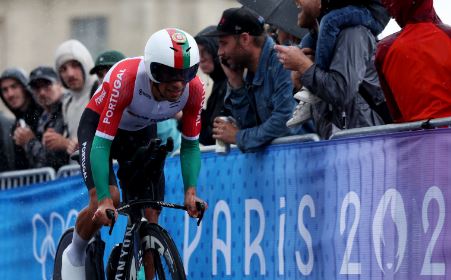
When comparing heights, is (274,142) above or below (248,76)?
below

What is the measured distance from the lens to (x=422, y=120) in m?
7.68

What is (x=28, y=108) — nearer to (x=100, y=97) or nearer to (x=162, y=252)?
(x=100, y=97)

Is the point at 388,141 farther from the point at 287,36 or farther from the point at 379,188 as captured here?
the point at 287,36

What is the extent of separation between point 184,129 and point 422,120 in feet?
6.80

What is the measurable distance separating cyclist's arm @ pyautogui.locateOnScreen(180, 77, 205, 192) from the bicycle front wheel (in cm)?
59

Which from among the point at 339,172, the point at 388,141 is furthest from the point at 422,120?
the point at 339,172

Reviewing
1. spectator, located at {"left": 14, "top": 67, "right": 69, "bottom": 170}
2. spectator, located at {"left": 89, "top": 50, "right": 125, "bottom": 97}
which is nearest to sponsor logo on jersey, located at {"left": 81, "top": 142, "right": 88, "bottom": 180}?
spectator, located at {"left": 89, "top": 50, "right": 125, "bottom": 97}

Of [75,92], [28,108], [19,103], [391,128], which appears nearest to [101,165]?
[391,128]

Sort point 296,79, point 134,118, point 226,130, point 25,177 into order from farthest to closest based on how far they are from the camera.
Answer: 1. point 25,177
2. point 226,130
3. point 296,79
4. point 134,118

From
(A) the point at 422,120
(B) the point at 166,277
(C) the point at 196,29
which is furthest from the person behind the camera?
(C) the point at 196,29

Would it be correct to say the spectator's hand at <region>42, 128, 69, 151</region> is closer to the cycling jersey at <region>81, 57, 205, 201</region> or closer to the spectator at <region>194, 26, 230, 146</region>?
the spectator at <region>194, 26, 230, 146</region>

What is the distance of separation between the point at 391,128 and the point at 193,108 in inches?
67.5

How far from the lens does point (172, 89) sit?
850 centimetres

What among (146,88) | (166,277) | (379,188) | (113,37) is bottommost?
(166,277)
